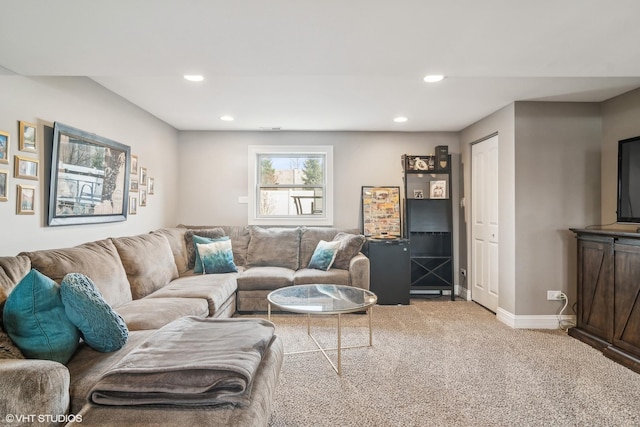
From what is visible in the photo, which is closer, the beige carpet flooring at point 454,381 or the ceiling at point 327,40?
the ceiling at point 327,40

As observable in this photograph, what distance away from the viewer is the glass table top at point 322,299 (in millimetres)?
2518

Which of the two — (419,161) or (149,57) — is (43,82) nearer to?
(149,57)

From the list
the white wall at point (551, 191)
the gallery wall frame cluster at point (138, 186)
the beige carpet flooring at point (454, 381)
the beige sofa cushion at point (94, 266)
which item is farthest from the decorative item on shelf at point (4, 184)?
the white wall at point (551, 191)

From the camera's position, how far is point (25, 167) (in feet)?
7.52

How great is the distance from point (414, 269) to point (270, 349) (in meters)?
3.38

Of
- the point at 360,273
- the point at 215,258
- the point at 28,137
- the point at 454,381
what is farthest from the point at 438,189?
the point at 28,137

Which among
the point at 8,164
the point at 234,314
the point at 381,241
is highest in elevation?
the point at 8,164

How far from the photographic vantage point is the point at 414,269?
476cm

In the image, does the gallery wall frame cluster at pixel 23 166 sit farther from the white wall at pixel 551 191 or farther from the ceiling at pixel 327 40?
the white wall at pixel 551 191

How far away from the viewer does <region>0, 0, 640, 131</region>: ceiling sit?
160 centimetres

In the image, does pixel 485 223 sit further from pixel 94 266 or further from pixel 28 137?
pixel 28 137

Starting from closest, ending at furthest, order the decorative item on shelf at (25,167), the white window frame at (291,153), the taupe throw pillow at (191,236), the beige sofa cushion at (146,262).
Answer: the decorative item on shelf at (25,167) < the beige sofa cushion at (146,262) < the taupe throw pillow at (191,236) < the white window frame at (291,153)

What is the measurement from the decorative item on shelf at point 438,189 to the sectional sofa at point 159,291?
1257 mm

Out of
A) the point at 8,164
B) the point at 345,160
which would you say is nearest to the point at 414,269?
the point at 345,160
